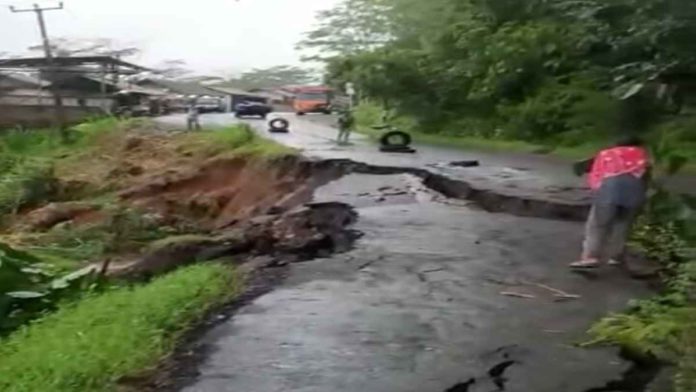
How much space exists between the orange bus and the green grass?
4479 cm

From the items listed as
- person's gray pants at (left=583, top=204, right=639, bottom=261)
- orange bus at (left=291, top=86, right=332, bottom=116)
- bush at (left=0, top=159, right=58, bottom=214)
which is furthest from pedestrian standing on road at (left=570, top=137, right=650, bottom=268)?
orange bus at (left=291, top=86, right=332, bottom=116)

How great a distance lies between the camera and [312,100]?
5553 cm

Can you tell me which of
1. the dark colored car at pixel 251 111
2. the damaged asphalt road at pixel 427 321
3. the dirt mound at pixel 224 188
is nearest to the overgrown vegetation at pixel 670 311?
the damaged asphalt road at pixel 427 321

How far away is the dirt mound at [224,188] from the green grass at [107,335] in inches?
309

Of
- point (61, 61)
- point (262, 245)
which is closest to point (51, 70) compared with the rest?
point (61, 61)

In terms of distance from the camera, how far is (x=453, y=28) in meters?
29.4

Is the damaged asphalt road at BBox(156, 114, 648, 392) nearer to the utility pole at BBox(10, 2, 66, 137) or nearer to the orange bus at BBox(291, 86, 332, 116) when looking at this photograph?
the utility pole at BBox(10, 2, 66, 137)

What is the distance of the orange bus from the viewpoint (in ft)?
177

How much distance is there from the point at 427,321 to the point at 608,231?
221 cm

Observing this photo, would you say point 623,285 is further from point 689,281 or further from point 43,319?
point 43,319

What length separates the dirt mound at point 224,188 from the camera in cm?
1775

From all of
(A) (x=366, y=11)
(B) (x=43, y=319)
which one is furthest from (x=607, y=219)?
(A) (x=366, y=11)

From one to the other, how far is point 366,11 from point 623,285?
43.0 meters

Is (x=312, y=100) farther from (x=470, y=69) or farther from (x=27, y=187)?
(x=27, y=187)
